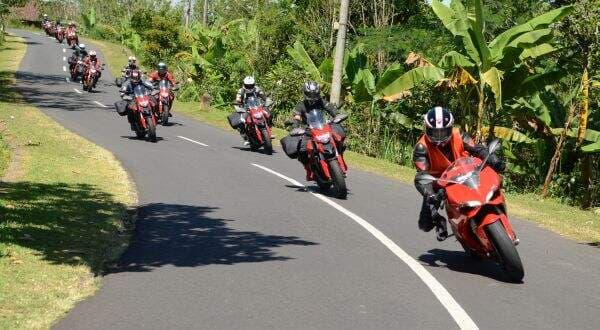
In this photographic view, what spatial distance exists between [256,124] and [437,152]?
1118 cm

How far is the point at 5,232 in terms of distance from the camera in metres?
8.27

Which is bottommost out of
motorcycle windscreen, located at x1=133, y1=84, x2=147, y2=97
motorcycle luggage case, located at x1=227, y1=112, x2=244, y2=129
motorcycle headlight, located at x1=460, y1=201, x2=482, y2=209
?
motorcycle luggage case, located at x1=227, y1=112, x2=244, y2=129

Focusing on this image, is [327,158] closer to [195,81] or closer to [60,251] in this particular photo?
[60,251]

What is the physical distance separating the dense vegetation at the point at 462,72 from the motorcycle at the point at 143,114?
19.9ft

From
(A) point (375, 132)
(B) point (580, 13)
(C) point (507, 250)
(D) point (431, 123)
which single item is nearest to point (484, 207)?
(C) point (507, 250)

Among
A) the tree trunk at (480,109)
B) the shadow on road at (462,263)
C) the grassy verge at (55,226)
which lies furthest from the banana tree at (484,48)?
the shadow on road at (462,263)

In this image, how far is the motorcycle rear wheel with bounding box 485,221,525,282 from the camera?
7312 mm

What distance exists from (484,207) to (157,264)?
10.9ft

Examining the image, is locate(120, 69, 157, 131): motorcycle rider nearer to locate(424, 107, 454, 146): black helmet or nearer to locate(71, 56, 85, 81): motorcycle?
locate(424, 107, 454, 146): black helmet

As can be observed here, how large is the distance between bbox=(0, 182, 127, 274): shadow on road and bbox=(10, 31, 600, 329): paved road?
41 centimetres

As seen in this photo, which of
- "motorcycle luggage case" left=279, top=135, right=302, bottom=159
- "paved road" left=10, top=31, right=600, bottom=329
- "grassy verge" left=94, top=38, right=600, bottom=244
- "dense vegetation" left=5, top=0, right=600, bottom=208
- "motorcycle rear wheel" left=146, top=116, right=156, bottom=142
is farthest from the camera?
"motorcycle rear wheel" left=146, top=116, right=156, bottom=142

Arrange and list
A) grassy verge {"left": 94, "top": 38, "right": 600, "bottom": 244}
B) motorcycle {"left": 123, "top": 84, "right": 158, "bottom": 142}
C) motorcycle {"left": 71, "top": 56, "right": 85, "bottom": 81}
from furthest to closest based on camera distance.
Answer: motorcycle {"left": 71, "top": 56, "right": 85, "bottom": 81} < motorcycle {"left": 123, "top": 84, "right": 158, "bottom": 142} < grassy verge {"left": 94, "top": 38, "right": 600, "bottom": 244}

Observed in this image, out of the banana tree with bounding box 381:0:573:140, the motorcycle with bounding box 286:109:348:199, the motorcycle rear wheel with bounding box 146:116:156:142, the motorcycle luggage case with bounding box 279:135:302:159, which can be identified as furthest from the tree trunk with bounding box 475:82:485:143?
the motorcycle rear wheel with bounding box 146:116:156:142

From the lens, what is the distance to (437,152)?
8562 mm
